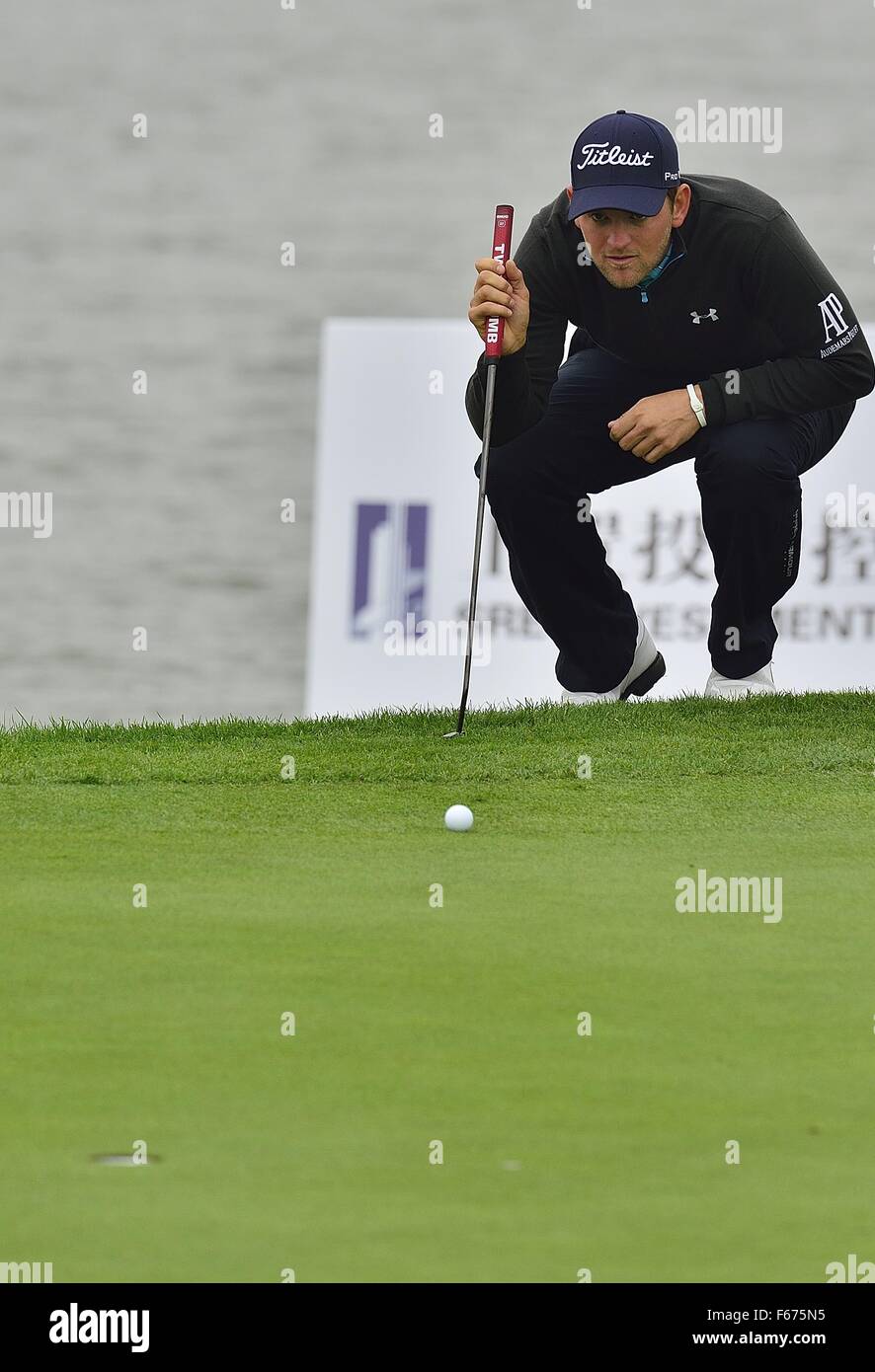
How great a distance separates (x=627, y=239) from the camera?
26.0 ft

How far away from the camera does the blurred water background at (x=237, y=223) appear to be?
10.9 meters

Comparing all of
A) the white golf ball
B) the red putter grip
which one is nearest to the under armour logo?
the red putter grip

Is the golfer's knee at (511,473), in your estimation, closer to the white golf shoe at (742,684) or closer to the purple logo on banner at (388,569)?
the white golf shoe at (742,684)

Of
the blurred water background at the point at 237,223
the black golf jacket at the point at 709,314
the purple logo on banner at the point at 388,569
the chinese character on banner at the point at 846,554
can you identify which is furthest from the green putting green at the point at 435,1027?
the blurred water background at the point at 237,223

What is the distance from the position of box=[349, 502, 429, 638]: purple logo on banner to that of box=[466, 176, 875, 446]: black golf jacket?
1.63m

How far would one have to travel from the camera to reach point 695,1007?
3.74 metres

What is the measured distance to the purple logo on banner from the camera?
31.7 feet

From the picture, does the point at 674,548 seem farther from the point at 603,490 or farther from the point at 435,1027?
the point at 435,1027

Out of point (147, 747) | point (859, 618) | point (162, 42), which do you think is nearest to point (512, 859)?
point (147, 747)

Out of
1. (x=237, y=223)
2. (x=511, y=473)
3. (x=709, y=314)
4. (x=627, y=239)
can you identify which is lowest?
(x=511, y=473)

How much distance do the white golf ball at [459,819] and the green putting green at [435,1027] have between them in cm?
8

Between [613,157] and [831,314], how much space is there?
1131mm

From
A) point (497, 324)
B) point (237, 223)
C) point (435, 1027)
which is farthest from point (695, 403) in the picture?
point (435, 1027)

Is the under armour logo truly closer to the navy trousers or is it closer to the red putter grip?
the navy trousers
